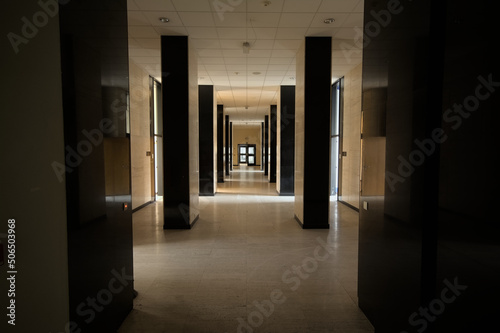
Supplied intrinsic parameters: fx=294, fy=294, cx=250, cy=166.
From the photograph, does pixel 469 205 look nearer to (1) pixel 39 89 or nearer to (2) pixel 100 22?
(1) pixel 39 89

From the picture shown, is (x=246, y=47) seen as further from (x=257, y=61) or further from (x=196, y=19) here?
(x=196, y=19)

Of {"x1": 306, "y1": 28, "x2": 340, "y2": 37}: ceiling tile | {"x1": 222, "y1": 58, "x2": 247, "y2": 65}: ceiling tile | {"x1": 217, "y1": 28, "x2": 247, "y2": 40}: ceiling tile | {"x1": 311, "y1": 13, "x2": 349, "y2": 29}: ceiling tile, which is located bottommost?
{"x1": 217, "y1": 28, "x2": 247, "y2": 40}: ceiling tile

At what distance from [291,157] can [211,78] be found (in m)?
4.06

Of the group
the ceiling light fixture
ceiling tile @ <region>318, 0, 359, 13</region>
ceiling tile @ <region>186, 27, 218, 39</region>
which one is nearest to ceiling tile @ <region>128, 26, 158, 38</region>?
ceiling tile @ <region>186, 27, 218, 39</region>

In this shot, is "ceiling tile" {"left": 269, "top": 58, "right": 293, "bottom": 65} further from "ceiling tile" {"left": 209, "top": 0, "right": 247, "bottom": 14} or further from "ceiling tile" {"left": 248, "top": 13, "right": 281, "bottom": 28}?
"ceiling tile" {"left": 209, "top": 0, "right": 247, "bottom": 14}

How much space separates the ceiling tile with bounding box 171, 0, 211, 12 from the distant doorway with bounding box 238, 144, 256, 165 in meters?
30.1

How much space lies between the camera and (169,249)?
5.19m

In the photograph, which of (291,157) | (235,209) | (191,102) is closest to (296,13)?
(191,102)

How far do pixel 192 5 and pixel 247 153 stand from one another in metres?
30.4

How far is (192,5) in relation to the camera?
15.7 ft

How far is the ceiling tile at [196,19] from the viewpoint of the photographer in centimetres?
512

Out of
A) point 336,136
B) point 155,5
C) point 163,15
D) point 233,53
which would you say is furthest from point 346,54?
point 155,5

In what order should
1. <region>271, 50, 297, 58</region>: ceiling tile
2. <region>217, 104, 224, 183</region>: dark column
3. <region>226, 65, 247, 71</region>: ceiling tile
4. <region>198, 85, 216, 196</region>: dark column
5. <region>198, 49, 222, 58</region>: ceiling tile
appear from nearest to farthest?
1. <region>198, 49, 222, 58</region>: ceiling tile
2. <region>271, 50, 297, 58</region>: ceiling tile
3. <region>226, 65, 247, 71</region>: ceiling tile
4. <region>198, 85, 216, 196</region>: dark column
5. <region>217, 104, 224, 183</region>: dark column

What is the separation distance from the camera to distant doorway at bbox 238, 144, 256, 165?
116 ft
